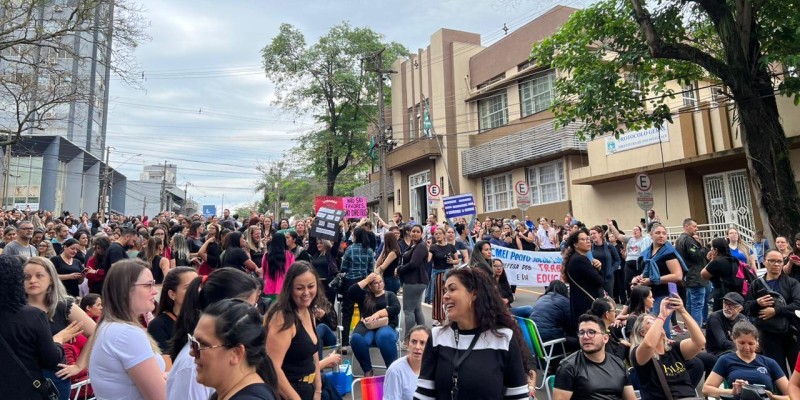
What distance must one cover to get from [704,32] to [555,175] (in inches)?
389

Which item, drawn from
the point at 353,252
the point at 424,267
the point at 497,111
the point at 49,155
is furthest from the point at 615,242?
the point at 49,155

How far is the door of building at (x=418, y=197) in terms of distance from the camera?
30.9 m

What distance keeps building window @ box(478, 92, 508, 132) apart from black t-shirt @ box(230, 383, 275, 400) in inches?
1026

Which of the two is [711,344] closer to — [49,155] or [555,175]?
[555,175]

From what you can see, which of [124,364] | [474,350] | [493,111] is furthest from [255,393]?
[493,111]

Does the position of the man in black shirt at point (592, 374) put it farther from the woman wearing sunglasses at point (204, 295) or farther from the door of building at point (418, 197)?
the door of building at point (418, 197)

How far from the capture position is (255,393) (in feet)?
6.33

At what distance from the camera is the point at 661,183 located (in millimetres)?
18953

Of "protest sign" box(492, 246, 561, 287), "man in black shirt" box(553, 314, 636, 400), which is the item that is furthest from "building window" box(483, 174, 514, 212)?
"man in black shirt" box(553, 314, 636, 400)

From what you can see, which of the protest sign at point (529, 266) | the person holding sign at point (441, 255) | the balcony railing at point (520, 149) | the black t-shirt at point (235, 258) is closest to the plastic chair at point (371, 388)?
the black t-shirt at point (235, 258)

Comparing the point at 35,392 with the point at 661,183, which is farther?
the point at 661,183

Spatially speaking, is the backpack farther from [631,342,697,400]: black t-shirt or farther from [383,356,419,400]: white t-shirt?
[383,356,419,400]: white t-shirt

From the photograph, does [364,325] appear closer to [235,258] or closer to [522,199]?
[235,258]

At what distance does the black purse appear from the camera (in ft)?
8.93
